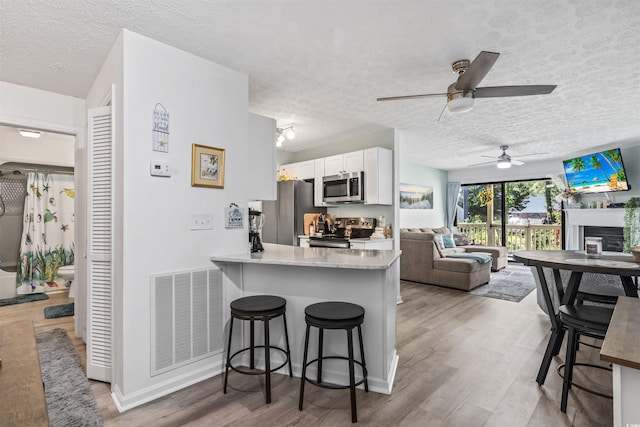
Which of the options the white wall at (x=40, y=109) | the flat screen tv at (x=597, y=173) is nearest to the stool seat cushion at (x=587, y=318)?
the white wall at (x=40, y=109)

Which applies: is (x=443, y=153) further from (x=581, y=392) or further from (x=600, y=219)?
(x=581, y=392)

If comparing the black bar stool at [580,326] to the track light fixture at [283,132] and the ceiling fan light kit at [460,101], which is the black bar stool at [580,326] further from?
the track light fixture at [283,132]

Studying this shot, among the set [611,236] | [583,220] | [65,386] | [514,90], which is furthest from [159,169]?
[611,236]

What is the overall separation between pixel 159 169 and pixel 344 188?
9.80ft

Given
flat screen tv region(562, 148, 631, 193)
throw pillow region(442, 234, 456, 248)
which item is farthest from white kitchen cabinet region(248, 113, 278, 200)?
flat screen tv region(562, 148, 631, 193)

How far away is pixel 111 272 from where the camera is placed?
2191 millimetres

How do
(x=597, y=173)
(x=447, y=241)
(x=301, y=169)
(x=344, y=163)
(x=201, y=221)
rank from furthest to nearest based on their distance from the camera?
1. (x=447, y=241)
2. (x=597, y=173)
3. (x=301, y=169)
4. (x=344, y=163)
5. (x=201, y=221)

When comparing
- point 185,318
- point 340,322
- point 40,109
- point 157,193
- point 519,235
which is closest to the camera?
point 340,322

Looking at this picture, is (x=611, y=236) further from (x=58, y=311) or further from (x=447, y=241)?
(x=58, y=311)

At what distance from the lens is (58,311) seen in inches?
157

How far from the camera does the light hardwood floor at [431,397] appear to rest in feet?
6.21

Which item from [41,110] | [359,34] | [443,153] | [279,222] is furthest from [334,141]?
[41,110]

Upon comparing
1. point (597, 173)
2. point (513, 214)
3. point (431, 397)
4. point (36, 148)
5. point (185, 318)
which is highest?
point (36, 148)

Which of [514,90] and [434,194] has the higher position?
[514,90]
